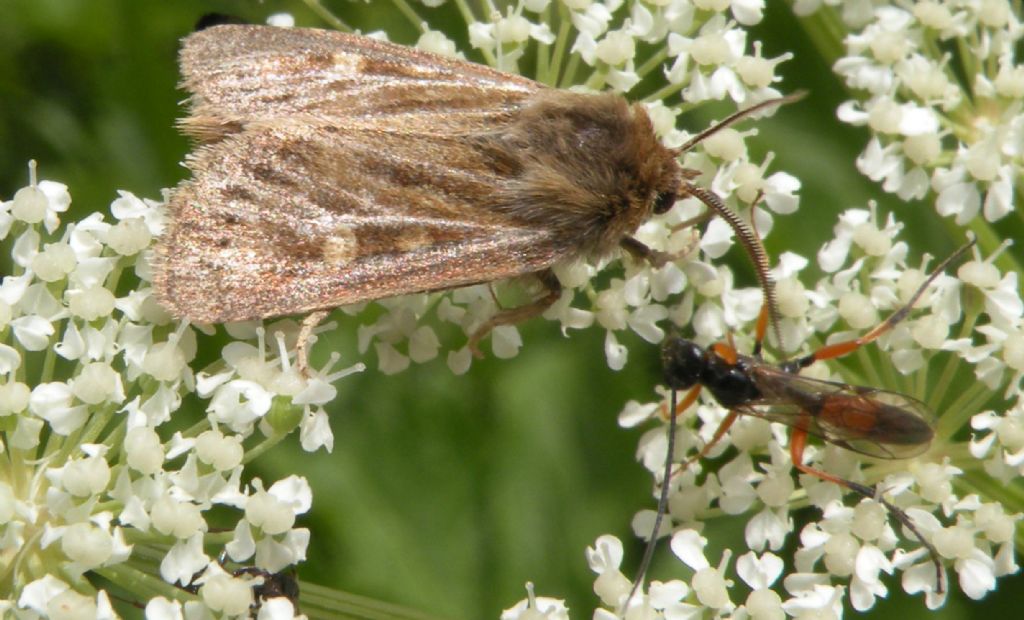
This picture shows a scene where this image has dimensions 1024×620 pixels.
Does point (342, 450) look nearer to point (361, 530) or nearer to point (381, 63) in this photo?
point (361, 530)

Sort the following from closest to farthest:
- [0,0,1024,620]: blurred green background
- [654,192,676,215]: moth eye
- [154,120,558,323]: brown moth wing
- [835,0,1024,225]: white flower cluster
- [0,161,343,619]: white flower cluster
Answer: [0,161,343,619]: white flower cluster < [154,120,558,323]: brown moth wing < [654,192,676,215]: moth eye < [835,0,1024,225]: white flower cluster < [0,0,1024,620]: blurred green background

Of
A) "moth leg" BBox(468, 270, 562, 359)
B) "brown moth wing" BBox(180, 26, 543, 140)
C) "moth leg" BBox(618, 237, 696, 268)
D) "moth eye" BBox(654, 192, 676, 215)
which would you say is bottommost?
"moth leg" BBox(468, 270, 562, 359)

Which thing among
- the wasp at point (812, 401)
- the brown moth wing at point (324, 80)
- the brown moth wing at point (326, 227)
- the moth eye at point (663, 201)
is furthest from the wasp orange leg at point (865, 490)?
the brown moth wing at point (324, 80)

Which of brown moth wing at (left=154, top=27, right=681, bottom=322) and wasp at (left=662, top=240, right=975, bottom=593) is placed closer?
brown moth wing at (left=154, top=27, right=681, bottom=322)

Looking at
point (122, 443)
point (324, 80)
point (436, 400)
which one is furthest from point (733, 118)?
point (122, 443)

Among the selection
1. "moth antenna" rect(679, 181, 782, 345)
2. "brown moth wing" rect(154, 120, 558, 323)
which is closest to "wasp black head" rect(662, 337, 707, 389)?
"moth antenna" rect(679, 181, 782, 345)

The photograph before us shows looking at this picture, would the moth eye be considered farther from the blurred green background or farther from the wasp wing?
the blurred green background

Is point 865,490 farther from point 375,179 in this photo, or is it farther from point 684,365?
point 375,179
